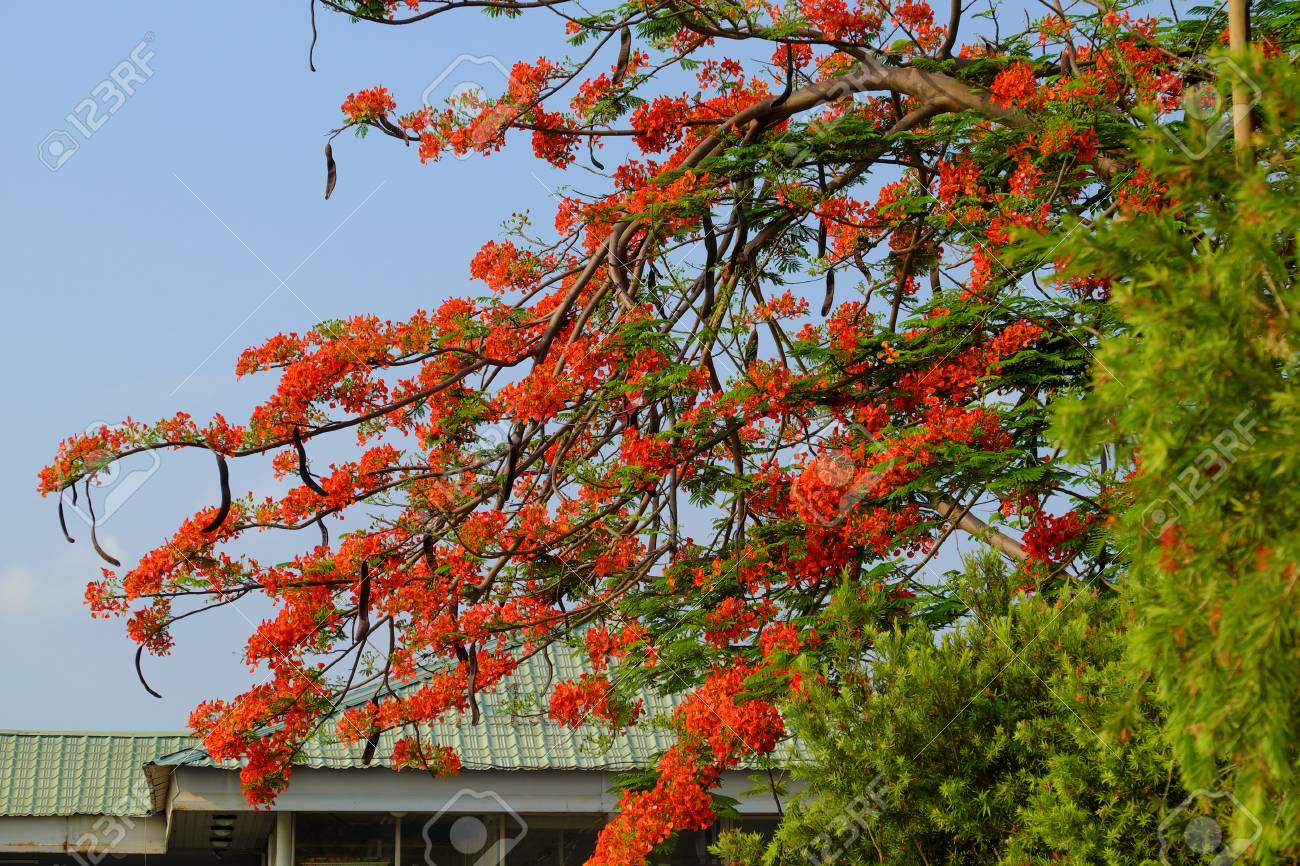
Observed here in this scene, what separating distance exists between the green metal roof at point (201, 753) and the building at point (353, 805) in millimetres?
19

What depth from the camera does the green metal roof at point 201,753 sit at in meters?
11.7

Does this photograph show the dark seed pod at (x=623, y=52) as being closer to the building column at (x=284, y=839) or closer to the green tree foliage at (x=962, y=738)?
the green tree foliage at (x=962, y=738)

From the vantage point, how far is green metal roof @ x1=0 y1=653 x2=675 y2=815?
38.5ft

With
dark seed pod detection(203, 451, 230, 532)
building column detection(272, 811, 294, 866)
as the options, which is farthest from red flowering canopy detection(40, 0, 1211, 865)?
building column detection(272, 811, 294, 866)

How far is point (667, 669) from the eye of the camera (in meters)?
8.32

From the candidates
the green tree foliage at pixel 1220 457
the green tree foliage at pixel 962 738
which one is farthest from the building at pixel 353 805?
the green tree foliage at pixel 1220 457

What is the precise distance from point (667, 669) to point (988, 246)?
3.31m

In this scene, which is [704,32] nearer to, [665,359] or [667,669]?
[665,359]

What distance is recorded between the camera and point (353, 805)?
449 inches

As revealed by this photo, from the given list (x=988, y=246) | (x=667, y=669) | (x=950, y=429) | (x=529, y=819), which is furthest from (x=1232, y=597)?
(x=529, y=819)

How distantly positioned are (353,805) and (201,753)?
4.67ft

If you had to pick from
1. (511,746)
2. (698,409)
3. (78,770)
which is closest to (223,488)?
(698,409)

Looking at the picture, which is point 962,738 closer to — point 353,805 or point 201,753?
point 353,805

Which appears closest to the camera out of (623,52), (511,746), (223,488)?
(223,488)
